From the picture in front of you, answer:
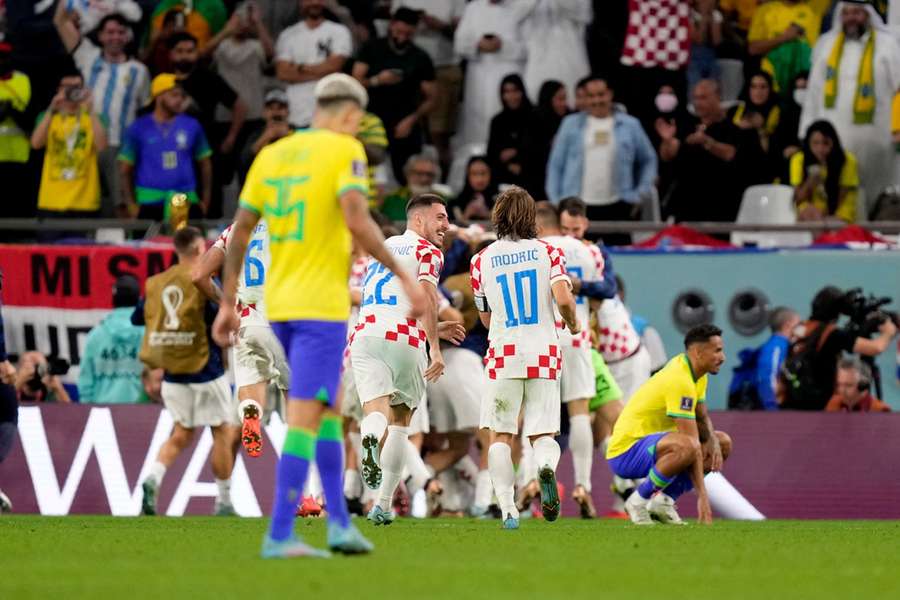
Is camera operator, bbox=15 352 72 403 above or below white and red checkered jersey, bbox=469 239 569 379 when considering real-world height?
below

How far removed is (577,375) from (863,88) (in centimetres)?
680

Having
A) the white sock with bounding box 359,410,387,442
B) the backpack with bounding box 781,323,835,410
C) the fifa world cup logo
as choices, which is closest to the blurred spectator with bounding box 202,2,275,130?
the fifa world cup logo

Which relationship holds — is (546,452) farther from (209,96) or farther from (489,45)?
(209,96)

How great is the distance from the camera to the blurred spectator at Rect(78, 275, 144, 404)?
1805cm

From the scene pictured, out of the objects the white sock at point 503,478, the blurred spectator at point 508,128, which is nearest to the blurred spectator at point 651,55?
the blurred spectator at point 508,128

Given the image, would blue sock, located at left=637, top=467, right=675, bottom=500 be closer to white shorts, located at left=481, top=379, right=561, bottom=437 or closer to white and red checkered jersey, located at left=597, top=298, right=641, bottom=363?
white shorts, located at left=481, top=379, right=561, bottom=437

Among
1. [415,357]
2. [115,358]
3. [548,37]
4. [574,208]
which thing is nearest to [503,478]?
[415,357]

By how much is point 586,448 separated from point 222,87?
7.83 metres

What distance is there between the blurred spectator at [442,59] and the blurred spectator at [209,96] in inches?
88.6

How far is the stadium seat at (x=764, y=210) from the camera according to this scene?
20.0 metres

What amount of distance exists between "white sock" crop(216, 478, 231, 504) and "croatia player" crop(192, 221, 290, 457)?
6.37 ft

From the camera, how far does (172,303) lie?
16.1 meters

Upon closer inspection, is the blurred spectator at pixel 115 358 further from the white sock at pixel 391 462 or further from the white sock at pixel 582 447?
the white sock at pixel 391 462

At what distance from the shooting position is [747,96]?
21.7 metres
